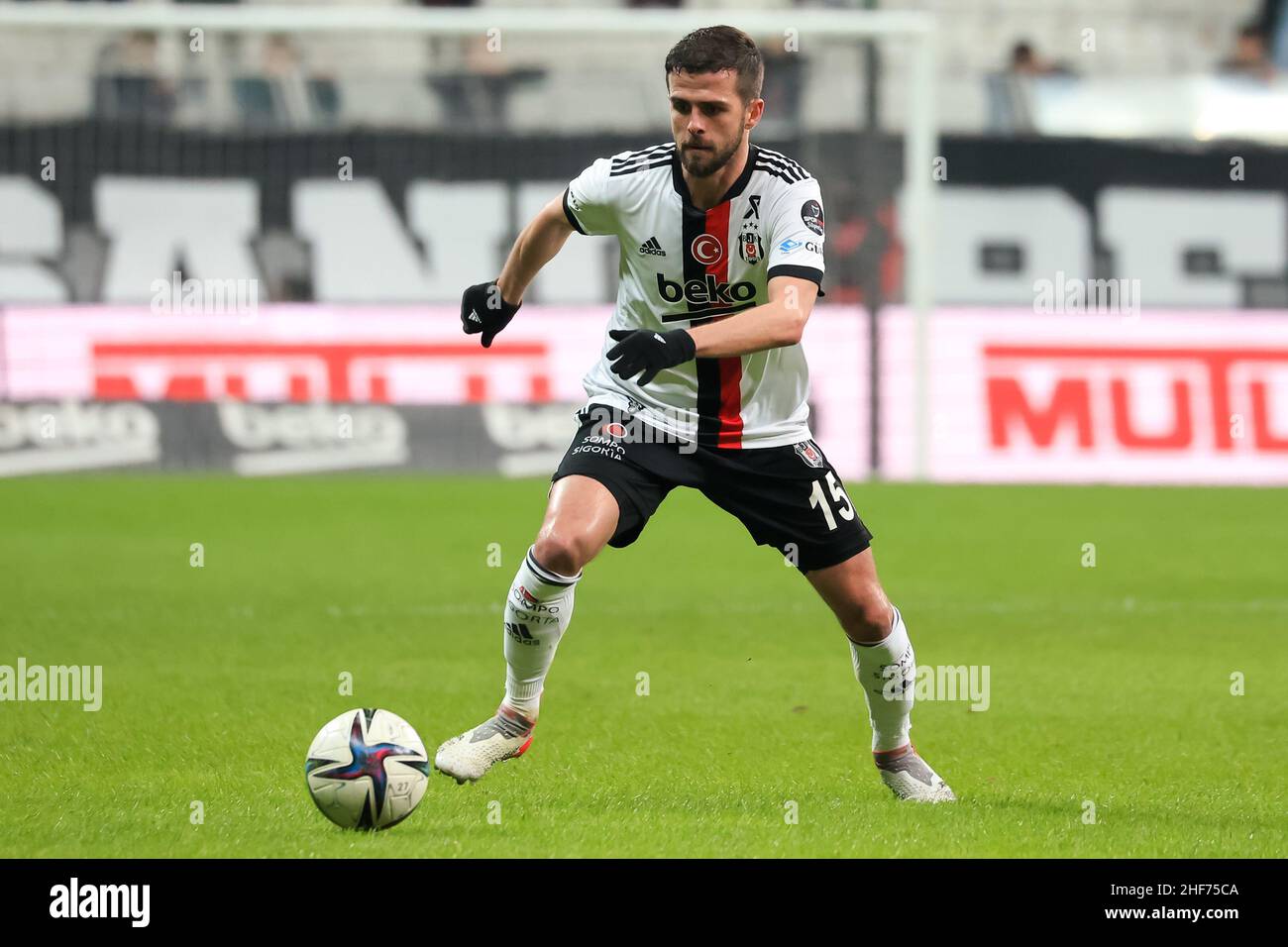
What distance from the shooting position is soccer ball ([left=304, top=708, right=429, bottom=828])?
5.15 meters

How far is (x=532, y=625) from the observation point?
5.89 m

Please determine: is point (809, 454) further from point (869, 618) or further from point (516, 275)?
point (516, 275)

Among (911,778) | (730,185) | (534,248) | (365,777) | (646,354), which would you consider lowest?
(911,778)

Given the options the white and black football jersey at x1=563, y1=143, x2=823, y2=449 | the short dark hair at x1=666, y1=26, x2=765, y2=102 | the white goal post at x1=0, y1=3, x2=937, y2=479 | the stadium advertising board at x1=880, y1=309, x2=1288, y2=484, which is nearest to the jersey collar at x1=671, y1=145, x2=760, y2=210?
the white and black football jersey at x1=563, y1=143, x2=823, y2=449

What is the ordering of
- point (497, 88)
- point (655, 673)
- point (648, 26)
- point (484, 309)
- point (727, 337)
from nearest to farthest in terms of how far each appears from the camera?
point (727, 337), point (484, 309), point (655, 673), point (648, 26), point (497, 88)

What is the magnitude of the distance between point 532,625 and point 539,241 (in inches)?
48.3

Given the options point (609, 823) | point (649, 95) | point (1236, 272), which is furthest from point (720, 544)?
point (609, 823)

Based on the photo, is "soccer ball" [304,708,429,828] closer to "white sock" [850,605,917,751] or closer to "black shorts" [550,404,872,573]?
"black shorts" [550,404,872,573]

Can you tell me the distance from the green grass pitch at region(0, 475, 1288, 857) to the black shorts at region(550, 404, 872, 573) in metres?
0.78

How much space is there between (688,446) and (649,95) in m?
11.5

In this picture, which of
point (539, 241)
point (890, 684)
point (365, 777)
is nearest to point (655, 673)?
point (890, 684)

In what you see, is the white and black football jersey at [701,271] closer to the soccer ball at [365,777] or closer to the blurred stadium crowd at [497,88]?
the soccer ball at [365,777]

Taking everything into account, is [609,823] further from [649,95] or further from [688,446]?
[649,95]

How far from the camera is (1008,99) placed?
17.5m
